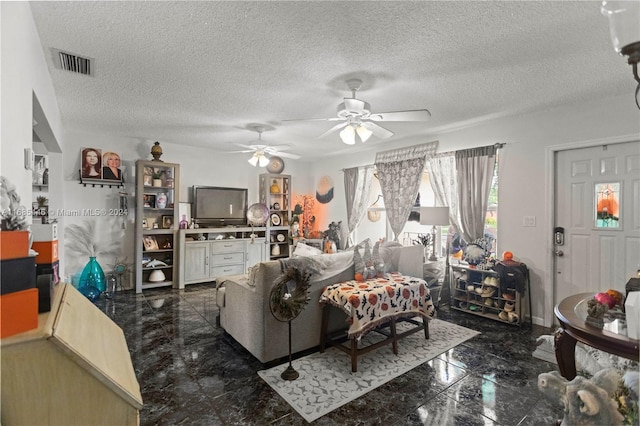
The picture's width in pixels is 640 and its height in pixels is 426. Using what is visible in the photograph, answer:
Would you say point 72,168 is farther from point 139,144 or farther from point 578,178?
point 578,178

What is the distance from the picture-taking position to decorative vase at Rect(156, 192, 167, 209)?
5.23m

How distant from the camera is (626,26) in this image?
2.70 ft

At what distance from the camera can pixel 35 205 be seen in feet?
12.6

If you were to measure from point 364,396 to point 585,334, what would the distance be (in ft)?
4.68

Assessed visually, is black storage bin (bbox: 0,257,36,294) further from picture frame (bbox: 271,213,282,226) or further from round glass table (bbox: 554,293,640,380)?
picture frame (bbox: 271,213,282,226)

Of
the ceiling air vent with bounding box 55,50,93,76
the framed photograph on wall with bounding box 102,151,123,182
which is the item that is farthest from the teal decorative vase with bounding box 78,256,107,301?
the ceiling air vent with bounding box 55,50,93,76

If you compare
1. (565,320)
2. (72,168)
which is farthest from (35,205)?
(565,320)

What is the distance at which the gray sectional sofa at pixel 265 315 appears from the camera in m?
2.65

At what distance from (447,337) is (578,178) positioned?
7.55ft

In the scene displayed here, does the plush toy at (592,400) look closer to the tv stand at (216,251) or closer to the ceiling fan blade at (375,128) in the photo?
the ceiling fan blade at (375,128)

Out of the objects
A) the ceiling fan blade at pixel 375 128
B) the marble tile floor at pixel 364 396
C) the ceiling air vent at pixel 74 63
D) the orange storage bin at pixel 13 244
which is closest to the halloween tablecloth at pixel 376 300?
the marble tile floor at pixel 364 396

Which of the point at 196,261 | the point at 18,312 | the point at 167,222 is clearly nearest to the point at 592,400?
the point at 18,312

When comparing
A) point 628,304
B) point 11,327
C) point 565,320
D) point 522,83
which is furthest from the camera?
point 522,83

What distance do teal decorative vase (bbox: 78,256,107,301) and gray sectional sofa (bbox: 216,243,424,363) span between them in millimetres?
2290
